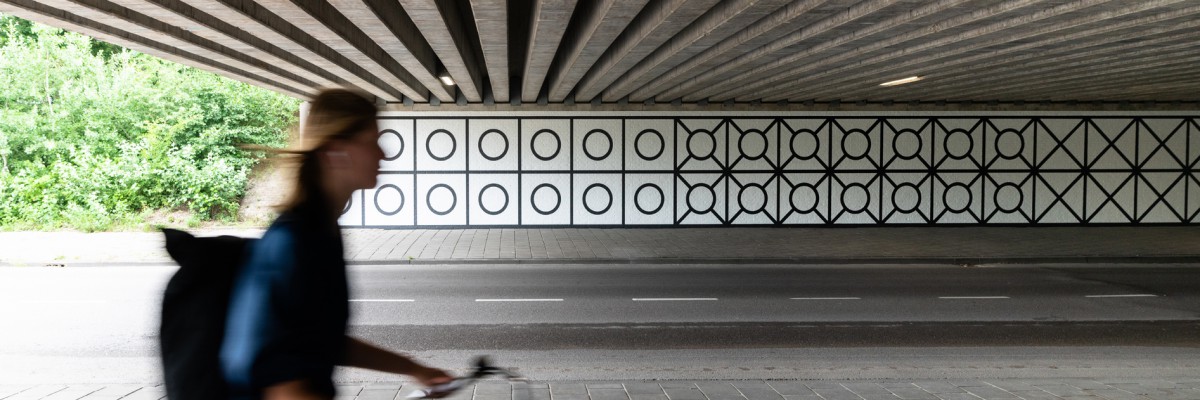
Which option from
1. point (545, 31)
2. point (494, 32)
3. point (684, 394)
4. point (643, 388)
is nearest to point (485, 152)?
point (494, 32)

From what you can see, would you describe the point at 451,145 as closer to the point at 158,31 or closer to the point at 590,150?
the point at 590,150

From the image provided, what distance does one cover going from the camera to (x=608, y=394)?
5703mm

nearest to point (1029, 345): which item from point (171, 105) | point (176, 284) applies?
point (176, 284)

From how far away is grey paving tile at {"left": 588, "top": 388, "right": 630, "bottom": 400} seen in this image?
560 centimetres

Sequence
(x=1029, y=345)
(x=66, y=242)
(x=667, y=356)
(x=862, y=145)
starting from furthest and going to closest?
(x=862, y=145), (x=66, y=242), (x=1029, y=345), (x=667, y=356)

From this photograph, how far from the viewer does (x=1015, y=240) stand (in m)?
18.2

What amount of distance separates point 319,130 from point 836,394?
4.51 metres

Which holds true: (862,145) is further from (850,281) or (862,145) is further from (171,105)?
(171,105)

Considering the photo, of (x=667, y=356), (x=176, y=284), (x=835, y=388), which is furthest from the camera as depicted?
(x=667, y=356)

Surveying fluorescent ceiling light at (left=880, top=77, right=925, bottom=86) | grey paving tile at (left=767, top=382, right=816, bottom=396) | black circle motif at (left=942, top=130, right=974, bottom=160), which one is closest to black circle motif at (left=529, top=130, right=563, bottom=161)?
fluorescent ceiling light at (left=880, top=77, right=925, bottom=86)

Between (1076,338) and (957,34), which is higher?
(957,34)

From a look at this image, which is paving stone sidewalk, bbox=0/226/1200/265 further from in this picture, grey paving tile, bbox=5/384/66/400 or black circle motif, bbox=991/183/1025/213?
grey paving tile, bbox=5/384/66/400

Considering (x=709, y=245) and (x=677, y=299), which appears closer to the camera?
(x=677, y=299)

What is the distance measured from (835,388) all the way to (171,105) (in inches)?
1006
